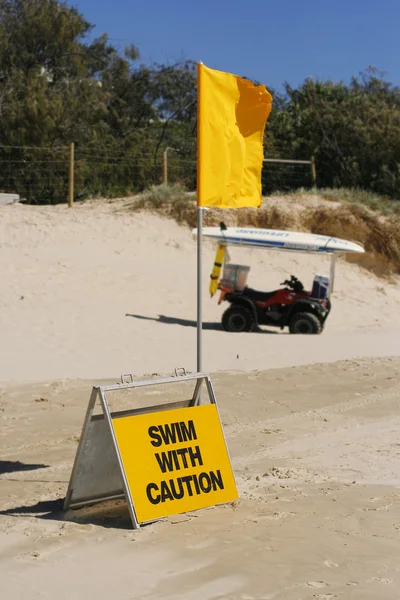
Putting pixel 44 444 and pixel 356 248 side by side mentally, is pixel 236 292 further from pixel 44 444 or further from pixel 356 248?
pixel 44 444

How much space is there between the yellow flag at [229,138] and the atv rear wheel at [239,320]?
907 centimetres

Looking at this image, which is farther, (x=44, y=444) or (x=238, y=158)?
(x=44, y=444)

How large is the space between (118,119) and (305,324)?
17.5 m

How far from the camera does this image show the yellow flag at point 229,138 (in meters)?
6.78

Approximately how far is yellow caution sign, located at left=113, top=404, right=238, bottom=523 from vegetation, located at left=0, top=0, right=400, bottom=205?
61.0 feet

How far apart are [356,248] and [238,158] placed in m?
10.5

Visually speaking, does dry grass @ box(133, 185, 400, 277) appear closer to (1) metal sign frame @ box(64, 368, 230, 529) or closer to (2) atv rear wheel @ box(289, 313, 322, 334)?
(2) atv rear wheel @ box(289, 313, 322, 334)

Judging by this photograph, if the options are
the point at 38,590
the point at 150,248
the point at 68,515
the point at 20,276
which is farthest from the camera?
the point at 150,248

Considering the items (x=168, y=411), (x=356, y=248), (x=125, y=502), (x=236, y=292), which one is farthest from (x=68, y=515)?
(x=356, y=248)

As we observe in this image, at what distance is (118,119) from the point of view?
3184 cm

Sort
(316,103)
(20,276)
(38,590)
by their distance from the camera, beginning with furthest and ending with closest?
1. (316,103)
2. (20,276)
3. (38,590)

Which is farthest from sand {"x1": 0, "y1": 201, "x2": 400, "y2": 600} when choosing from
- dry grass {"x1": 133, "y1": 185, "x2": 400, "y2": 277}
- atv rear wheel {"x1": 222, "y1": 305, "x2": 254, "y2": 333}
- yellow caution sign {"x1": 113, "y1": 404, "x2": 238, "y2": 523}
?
dry grass {"x1": 133, "y1": 185, "x2": 400, "y2": 277}

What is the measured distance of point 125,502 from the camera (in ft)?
20.2

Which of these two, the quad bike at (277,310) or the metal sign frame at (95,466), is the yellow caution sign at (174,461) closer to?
the metal sign frame at (95,466)
